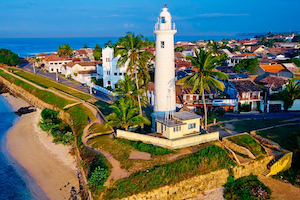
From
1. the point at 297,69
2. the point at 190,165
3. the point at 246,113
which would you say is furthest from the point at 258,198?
the point at 297,69

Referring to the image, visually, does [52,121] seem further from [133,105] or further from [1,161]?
[133,105]

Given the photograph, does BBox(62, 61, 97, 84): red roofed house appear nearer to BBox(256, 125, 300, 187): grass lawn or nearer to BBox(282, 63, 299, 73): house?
BBox(256, 125, 300, 187): grass lawn

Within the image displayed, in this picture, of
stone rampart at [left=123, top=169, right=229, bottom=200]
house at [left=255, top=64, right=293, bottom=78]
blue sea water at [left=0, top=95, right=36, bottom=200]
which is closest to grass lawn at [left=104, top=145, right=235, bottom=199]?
stone rampart at [left=123, top=169, right=229, bottom=200]

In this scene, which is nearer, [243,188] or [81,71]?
[243,188]

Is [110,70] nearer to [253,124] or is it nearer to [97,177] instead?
[253,124]

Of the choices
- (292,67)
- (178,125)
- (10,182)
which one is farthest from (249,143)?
(292,67)

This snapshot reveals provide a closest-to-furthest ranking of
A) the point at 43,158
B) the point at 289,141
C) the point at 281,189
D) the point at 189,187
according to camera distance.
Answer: the point at 189,187 < the point at 281,189 < the point at 289,141 < the point at 43,158

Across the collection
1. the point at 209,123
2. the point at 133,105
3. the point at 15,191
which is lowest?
the point at 15,191
